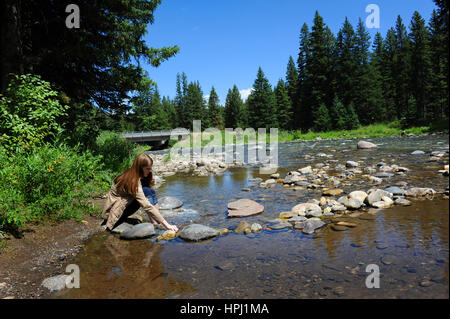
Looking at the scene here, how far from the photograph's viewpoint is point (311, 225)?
498 cm

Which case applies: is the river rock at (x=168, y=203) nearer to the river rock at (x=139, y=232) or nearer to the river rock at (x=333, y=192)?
the river rock at (x=139, y=232)

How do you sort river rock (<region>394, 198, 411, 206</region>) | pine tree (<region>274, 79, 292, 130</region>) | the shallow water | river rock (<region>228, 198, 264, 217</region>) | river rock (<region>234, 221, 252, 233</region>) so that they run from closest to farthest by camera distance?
the shallow water < river rock (<region>234, 221, 252, 233</region>) < river rock (<region>394, 198, 411, 206</region>) < river rock (<region>228, 198, 264, 217</region>) < pine tree (<region>274, 79, 292, 130</region>)

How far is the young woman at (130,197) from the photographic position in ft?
15.6

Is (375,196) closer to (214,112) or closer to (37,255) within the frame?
A: (37,255)

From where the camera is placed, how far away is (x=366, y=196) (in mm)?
6094

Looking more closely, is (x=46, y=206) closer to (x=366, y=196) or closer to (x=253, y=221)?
(x=253, y=221)

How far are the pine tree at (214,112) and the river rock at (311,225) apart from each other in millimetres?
76310

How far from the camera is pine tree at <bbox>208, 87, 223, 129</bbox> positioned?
8175 centimetres

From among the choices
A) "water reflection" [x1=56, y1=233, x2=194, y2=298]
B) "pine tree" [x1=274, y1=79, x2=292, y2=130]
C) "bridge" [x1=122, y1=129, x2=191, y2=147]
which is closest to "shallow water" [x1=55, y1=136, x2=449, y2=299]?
"water reflection" [x1=56, y1=233, x2=194, y2=298]

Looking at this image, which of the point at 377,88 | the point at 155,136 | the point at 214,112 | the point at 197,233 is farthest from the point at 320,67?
the point at 197,233

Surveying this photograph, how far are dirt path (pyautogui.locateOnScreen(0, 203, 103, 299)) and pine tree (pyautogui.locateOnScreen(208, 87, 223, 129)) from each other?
76.2 metres

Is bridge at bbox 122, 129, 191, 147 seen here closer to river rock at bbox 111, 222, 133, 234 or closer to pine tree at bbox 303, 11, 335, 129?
pine tree at bbox 303, 11, 335, 129

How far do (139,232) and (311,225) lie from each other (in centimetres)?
305

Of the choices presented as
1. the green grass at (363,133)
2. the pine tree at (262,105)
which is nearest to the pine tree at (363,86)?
the green grass at (363,133)
